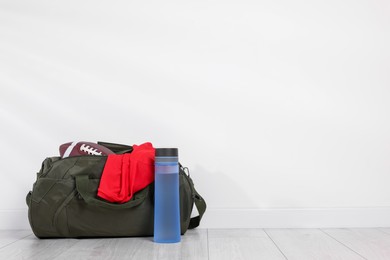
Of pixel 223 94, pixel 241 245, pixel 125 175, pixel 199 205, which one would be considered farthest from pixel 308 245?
pixel 223 94

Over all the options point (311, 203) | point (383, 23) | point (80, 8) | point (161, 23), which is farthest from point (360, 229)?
point (80, 8)

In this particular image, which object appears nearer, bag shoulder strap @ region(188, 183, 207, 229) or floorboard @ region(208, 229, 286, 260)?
floorboard @ region(208, 229, 286, 260)

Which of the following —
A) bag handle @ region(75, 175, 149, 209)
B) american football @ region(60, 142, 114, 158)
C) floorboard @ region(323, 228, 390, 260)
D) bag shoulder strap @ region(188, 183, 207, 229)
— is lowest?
floorboard @ region(323, 228, 390, 260)

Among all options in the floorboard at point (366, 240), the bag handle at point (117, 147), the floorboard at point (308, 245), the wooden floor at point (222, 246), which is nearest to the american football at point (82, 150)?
the bag handle at point (117, 147)

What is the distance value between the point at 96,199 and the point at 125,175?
0.45 ft

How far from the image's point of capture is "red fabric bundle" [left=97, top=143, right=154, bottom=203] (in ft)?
6.01

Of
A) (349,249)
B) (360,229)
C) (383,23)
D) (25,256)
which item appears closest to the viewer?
(25,256)

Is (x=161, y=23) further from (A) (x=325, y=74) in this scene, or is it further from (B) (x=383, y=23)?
(B) (x=383, y=23)

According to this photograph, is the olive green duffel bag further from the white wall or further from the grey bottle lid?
the white wall

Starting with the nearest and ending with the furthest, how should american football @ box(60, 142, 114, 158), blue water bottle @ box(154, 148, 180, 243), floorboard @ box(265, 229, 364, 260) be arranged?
floorboard @ box(265, 229, 364, 260) → blue water bottle @ box(154, 148, 180, 243) → american football @ box(60, 142, 114, 158)

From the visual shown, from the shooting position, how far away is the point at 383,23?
2271 mm

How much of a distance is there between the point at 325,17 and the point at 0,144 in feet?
5.24

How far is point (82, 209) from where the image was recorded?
1.87 m

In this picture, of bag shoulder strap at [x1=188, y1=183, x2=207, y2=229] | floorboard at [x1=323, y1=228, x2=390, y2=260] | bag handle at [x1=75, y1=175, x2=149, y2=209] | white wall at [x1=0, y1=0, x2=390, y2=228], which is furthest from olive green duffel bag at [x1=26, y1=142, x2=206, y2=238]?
floorboard at [x1=323, y1=228, x2=390, y2=260]
